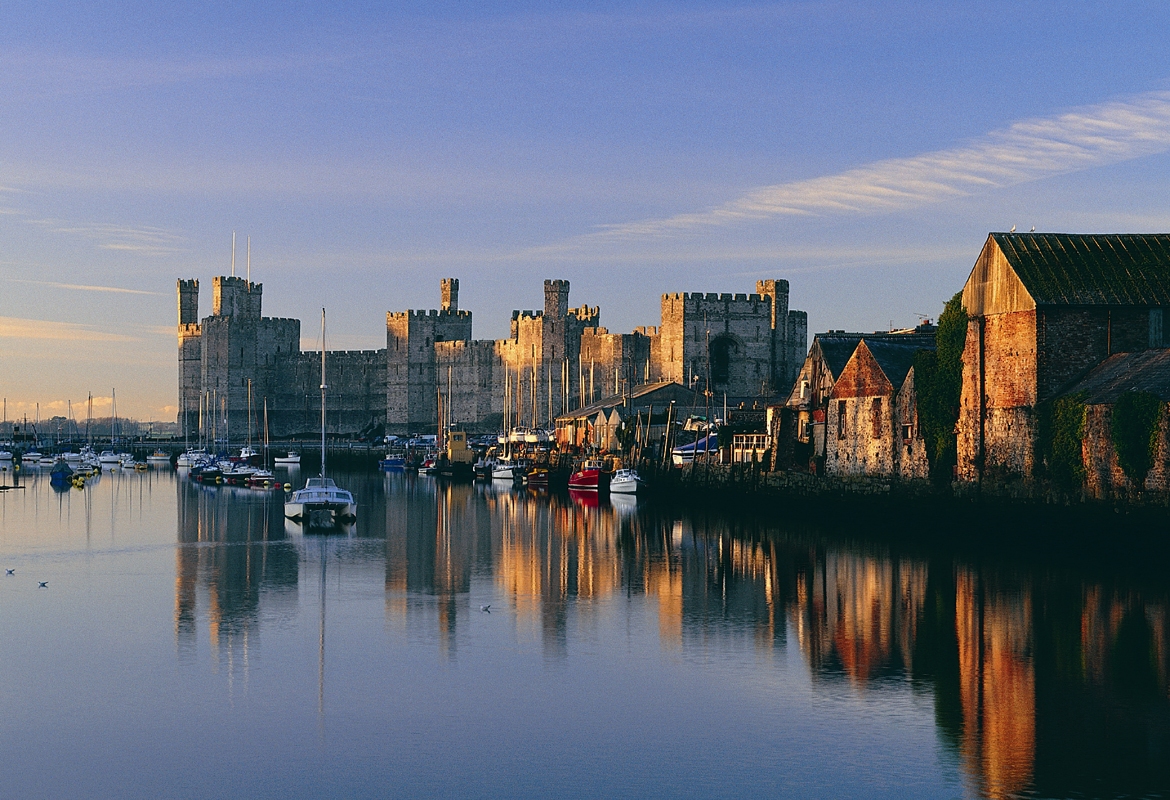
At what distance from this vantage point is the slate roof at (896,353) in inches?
1631

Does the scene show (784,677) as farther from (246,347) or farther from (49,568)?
(246,347)

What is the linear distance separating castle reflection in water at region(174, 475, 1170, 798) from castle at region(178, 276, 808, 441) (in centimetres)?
3919

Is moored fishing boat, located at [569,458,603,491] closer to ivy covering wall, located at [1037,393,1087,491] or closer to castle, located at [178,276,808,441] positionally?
castle, located at [178,276,808,441]

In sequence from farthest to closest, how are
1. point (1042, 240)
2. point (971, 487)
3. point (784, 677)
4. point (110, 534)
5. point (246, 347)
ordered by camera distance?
point (246, 347), point (110, 534), point (1042, 240), point (971, 487), point (784, 677)

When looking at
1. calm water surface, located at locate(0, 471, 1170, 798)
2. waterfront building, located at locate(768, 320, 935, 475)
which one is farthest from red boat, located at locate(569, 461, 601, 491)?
calm water surface, located at locate(0, 471, 1170, 798)

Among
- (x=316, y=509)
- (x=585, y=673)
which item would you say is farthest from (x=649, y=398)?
(x=585, y=673)

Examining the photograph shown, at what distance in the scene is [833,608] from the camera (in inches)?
957

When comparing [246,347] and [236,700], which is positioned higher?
[246,347]

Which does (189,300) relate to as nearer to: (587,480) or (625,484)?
(587,480)

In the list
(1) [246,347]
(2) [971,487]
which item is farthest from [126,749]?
(1) [246,347]

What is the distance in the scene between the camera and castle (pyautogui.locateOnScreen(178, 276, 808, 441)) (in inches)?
3255

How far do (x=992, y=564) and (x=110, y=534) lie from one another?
2267 cm

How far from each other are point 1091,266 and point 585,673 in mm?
21194

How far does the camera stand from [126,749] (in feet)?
50.7
